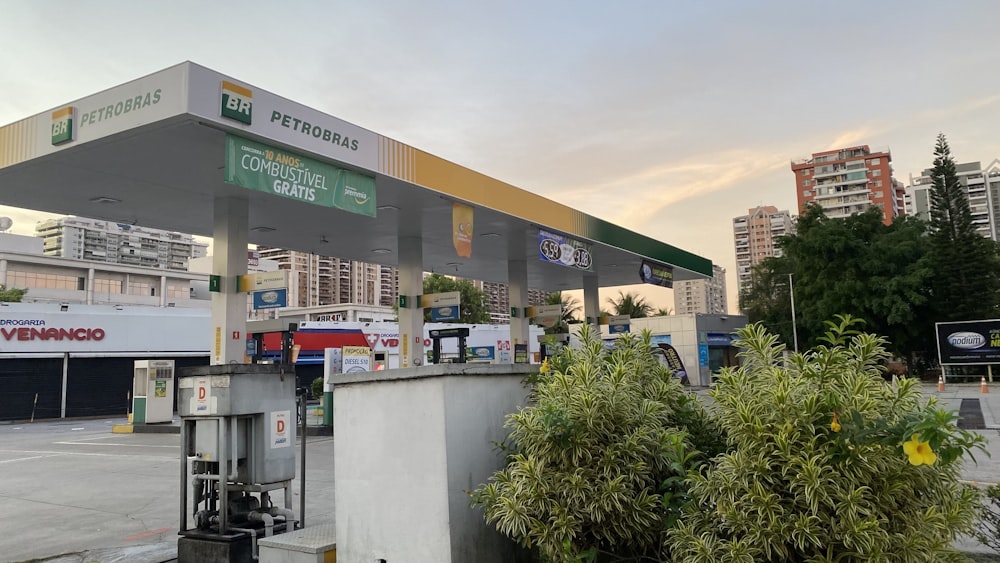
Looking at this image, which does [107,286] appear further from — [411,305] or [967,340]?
[967,340]

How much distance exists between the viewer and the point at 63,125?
8.50 meters

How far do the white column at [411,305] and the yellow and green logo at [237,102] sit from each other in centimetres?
792

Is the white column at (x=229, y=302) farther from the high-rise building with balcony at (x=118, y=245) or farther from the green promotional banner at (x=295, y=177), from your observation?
the high-rise building with balcony at (x=118, y=245)

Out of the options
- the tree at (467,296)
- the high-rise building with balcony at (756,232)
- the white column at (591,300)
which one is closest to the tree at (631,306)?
the tree at (467,296)

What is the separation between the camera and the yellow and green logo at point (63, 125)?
27.6 ft

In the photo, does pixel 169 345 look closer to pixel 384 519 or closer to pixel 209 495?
pixel 209 495

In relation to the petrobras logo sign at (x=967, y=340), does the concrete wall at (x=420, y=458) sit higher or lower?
lower

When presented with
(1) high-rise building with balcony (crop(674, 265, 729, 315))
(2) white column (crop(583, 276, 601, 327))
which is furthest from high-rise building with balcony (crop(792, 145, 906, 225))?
(2) white column (crop(583, 276, 601, 327))

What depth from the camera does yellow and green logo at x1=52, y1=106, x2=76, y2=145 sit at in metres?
8.41

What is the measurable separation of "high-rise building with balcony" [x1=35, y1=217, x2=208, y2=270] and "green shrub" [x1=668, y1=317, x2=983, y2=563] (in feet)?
452

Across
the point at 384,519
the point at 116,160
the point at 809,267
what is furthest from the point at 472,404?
the point at 809,267

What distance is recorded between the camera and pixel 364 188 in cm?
1016

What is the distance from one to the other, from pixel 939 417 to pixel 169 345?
34522 millimetres

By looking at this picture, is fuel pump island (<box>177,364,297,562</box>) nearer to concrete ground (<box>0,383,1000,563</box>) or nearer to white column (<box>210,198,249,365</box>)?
concrete ground (<box>0,383,1000,563</box>)
